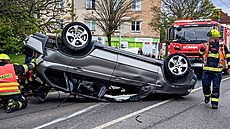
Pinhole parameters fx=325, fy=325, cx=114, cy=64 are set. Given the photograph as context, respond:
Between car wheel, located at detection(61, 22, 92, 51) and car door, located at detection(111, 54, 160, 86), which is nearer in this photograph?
car wheel, located at detection(61, 22, 92, 51)

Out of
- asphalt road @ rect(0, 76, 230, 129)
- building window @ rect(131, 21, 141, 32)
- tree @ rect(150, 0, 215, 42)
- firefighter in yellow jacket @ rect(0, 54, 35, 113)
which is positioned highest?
tree @ rect(150, 0, 215, 42)

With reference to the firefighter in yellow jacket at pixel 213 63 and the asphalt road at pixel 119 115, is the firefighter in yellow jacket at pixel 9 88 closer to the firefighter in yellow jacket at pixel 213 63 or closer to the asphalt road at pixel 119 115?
the asphalt road at pixel 119 115

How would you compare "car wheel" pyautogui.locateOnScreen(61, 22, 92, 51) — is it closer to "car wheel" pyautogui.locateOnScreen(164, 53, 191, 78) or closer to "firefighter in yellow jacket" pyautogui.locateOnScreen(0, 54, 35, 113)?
"firefighter in yellow jacket" pyautogui.locateOnScreen(0, 54, 35, 113)

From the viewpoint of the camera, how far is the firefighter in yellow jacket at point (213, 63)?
283 inches

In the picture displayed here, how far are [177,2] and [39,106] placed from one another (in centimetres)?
2792

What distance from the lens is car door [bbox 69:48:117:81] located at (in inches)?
278

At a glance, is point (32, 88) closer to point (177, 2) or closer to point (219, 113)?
point (219, 113)

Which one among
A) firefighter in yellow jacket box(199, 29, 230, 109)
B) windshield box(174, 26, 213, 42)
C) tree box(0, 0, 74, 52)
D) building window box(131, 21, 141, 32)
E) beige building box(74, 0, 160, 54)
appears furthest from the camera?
building window box(131, 21, 141, 32)

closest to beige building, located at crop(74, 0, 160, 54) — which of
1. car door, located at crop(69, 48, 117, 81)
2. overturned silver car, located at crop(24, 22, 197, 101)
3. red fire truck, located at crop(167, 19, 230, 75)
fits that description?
red fire truck, located at crop(167, 19, 230, 75)

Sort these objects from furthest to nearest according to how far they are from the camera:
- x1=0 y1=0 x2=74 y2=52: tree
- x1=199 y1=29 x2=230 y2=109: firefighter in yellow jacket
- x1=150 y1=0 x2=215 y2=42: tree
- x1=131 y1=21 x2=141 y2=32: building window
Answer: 1. x1=131 y1=21 x2=141 y2=32: building window
2. x1=150 y1=0 x2=215 y2=42: tree
3. x1=0 y1=0 x2=74 y2=52: tree
4. x1=199 y1=29 x2=230 y2=109: firefighter in yellow jacket

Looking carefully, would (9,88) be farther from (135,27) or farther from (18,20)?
(135,27)

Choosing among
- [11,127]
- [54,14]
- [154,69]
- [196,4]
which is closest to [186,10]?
[196,4]

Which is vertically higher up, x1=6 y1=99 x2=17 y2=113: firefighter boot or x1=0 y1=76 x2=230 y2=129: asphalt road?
x1=6 y1=99 x2=17 y2=113: firefighter boot

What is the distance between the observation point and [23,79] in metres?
7.48
